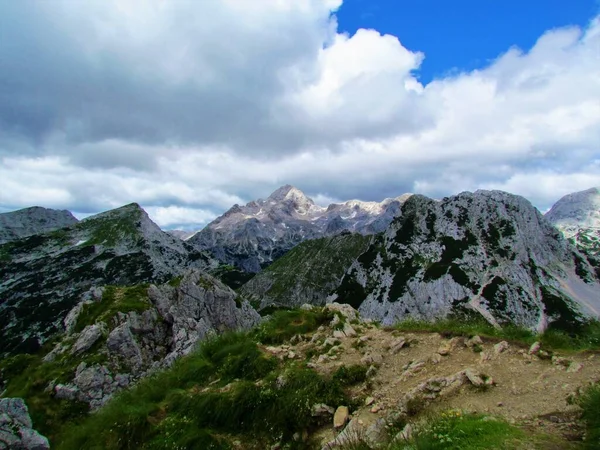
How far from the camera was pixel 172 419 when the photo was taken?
408 inches

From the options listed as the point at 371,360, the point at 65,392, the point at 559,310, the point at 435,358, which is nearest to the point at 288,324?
the point at 371,360

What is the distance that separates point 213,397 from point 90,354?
114ft

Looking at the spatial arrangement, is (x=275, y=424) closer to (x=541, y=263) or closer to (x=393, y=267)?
(x=393, y=267)

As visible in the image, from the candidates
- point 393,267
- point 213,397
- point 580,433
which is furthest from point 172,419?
point 393,267

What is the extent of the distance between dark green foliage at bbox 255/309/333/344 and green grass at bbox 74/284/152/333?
111ft

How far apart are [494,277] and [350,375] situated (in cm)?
18517

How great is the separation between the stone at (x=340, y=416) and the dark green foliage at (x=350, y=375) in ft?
4.08

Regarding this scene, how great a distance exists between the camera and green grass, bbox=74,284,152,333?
43.5 meters

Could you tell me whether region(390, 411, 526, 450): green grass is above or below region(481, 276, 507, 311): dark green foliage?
above

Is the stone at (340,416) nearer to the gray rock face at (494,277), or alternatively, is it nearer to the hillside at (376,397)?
the hillside at (376,397)

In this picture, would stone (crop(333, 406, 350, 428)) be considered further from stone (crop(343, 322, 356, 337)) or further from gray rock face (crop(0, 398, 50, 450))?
gray rock face (crop(0, 398, 50, 450))

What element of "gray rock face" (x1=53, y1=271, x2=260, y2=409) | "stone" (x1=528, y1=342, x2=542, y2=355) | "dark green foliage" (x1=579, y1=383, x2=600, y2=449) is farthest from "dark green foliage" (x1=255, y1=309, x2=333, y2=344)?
"dark green foliage" (x1=579, y1=383, x2=600, y2=449)

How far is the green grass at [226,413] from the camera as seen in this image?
9.48m

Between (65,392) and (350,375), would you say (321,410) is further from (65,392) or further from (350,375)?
(65,392)
